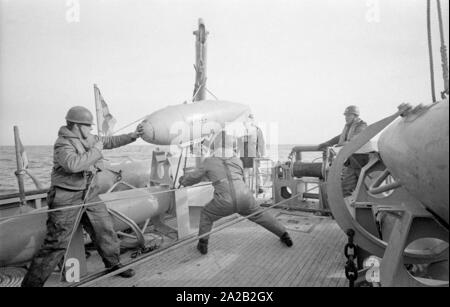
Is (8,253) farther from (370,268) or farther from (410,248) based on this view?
(410,248)

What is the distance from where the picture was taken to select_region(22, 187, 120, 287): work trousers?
2.66 meters

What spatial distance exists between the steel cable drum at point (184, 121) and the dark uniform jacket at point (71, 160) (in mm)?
886

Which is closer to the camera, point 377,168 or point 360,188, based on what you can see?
point 360,188

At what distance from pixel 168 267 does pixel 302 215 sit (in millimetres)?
3183

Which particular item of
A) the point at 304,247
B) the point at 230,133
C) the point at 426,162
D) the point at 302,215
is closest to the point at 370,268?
the point at 304,247

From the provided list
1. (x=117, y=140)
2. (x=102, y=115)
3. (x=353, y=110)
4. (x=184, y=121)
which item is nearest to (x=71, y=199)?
(x=117, y=140)

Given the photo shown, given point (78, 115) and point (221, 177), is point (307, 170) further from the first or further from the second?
point (78, 115)

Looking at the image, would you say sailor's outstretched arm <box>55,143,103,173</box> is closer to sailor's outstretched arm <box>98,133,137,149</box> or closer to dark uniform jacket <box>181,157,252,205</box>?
sailor's outstretched arm <box>98,133,137,149</box>

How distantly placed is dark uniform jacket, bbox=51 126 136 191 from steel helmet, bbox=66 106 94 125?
0.41ft

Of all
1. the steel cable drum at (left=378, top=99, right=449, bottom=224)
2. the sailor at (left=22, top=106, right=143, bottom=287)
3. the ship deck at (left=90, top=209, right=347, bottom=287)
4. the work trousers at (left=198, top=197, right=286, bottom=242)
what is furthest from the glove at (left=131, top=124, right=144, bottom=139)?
the steel cable drum at (left=378, top=99, right=449, bottom=224)

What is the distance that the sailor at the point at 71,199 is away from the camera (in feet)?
8.88

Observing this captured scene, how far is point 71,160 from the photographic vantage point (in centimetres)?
276

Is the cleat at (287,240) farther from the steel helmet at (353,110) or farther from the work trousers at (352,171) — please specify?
the steel helmet at (353,110)
